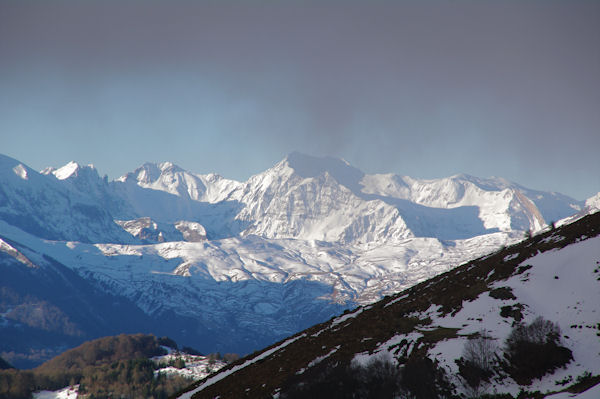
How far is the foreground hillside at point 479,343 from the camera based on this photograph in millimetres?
37406

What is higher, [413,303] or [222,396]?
[413,303]

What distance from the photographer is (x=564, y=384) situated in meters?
35.3

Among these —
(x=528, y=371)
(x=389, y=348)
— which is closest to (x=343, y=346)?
(x=389, y=348)

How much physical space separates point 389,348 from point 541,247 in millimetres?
23987

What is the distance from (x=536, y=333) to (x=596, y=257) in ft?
44.8

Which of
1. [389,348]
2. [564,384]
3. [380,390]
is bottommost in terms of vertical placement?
[564,384]

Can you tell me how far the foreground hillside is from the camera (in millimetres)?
37406

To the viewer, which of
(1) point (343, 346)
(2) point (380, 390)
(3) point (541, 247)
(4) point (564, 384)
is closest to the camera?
(4) point (564, 384)

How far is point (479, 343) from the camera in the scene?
129ft

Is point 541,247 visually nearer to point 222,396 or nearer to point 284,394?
point 284,394

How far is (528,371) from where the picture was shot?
1471 inches

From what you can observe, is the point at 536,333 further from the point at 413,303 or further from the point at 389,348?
the point at 413,303

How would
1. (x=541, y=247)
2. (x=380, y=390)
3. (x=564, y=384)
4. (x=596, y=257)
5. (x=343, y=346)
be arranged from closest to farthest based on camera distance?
(x=564, y=384), (x=380, y=390), (x=596, y=257), (x=343, y=346), (x=541, y=247)

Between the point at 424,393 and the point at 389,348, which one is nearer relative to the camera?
the point at 424,393
